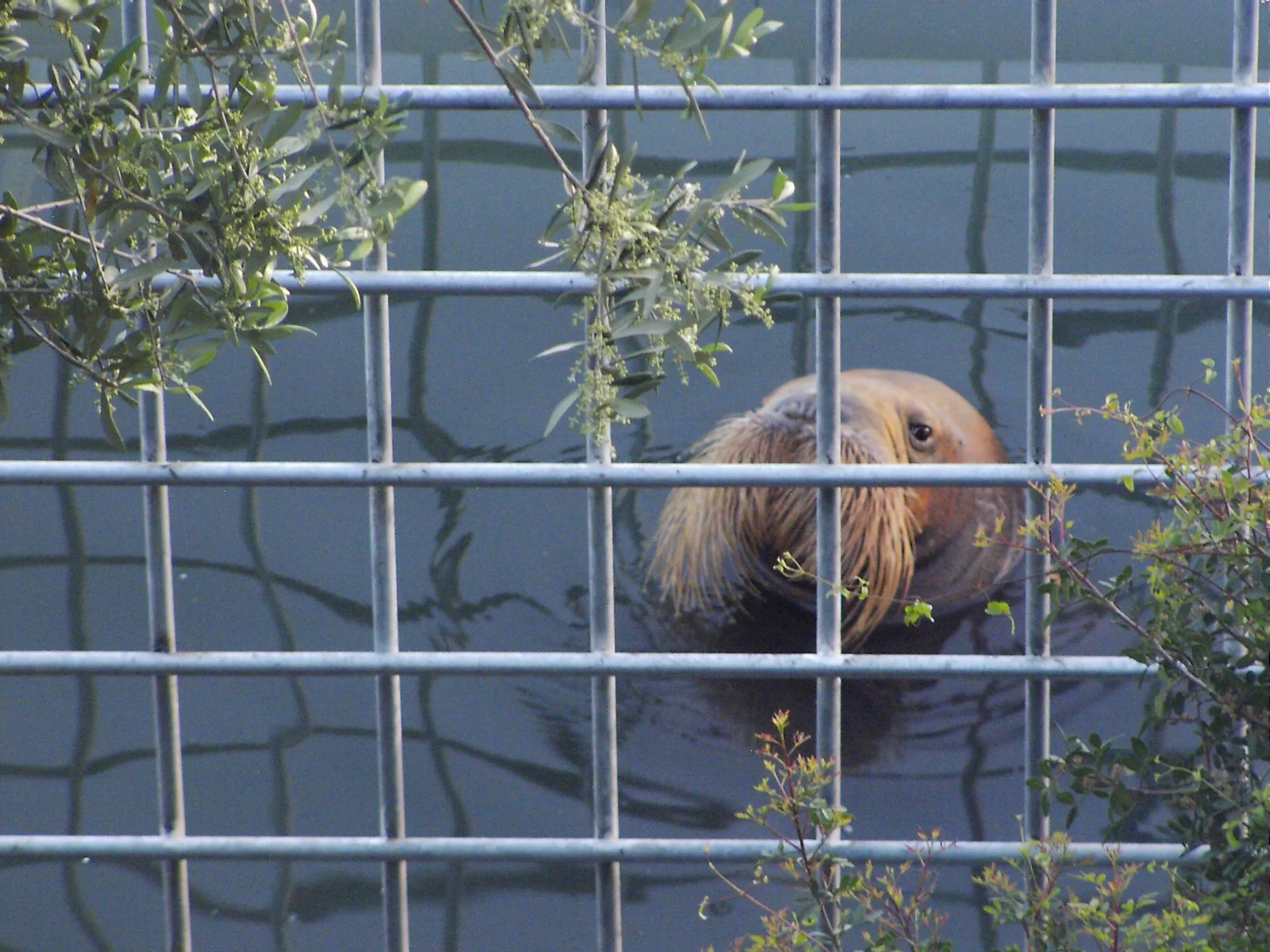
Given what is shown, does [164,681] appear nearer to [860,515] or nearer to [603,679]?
[603,679]

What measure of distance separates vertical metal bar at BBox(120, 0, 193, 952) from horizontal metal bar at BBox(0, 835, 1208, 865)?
52 mm

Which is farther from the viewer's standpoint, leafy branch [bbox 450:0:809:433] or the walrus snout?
the walrus snout

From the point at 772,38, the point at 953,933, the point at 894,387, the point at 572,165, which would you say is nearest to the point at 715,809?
the point at 953,933

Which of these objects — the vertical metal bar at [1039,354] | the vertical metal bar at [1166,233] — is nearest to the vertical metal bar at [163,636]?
the vertical metal bar at [1039,354]

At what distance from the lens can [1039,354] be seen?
1.89 m

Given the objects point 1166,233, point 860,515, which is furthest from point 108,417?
point 1166,233

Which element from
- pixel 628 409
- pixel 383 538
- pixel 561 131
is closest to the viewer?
pixel 628 409

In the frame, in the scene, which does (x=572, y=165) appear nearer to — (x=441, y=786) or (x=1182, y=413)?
(x=441, y=786)

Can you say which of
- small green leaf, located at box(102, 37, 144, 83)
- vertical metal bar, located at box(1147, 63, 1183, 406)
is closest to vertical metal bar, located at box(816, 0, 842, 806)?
small green leaf, located at box(102, 37, 144, 83)

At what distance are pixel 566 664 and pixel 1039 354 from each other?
0.78m

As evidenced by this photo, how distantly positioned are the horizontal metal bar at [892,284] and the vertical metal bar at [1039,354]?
2.0 inches

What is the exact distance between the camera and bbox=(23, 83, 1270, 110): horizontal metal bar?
5.91ft

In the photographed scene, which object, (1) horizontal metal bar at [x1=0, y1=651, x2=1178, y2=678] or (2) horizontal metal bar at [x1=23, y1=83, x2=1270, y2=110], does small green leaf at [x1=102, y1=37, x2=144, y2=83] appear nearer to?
(2) horizontal metal bar at [x1=23, y1=83, x2=1270, y2=110]

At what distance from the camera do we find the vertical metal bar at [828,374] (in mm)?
1854
